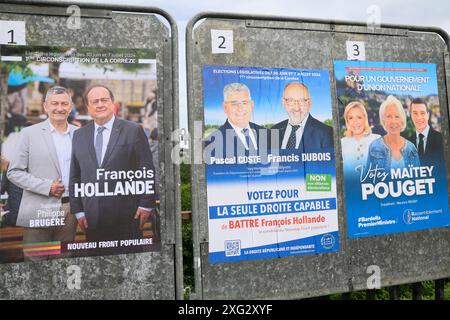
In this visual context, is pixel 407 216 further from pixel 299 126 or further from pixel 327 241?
pixel 299 126

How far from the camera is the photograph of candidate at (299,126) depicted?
3.65 meters

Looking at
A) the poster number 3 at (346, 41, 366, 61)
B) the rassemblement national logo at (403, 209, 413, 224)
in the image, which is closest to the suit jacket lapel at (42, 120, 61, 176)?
the poster number 3 at (346, 41, 366, 61)

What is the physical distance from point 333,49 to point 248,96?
2.94 ft

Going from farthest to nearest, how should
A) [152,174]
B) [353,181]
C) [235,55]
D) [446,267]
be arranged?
1. [446,267]
2. [353,181]
3. [235,55]
4. [152,174]

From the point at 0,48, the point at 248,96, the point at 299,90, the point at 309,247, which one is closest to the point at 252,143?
the point at 248,96

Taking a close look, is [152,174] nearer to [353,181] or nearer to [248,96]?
[248,96]

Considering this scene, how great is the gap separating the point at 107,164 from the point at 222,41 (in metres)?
1.28

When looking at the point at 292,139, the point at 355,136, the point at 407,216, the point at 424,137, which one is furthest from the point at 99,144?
the point at 424,137

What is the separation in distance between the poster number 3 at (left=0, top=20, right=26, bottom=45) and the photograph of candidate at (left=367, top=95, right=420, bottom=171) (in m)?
2.83

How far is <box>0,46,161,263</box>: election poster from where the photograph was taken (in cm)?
310

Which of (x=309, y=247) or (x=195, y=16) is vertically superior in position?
(x=195, y=16)

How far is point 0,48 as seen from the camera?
3092 mm

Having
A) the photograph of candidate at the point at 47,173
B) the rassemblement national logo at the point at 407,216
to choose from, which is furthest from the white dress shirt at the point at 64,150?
the rassemblement national logo at the point at 407,216

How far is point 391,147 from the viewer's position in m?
3.99
